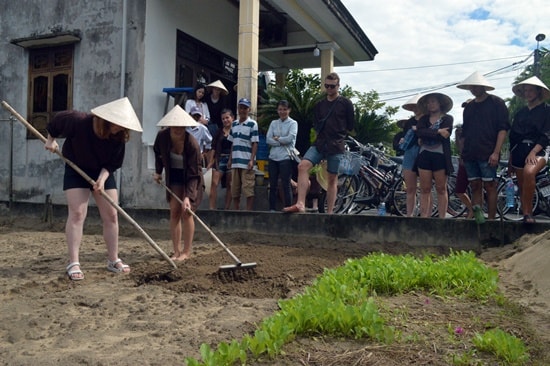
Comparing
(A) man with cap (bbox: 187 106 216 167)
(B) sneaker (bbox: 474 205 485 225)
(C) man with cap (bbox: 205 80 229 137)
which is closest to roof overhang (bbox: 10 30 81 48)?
(C) man with cap (bbox: 205 80 229 137)

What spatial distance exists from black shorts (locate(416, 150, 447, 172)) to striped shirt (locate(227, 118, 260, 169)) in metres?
2.44

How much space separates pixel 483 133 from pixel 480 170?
1.52 ft

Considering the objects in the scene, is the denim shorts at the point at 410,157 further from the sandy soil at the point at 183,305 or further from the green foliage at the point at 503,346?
the green foliage at the point at 503,346

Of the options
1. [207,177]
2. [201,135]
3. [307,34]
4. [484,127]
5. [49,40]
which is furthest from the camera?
[307,34]

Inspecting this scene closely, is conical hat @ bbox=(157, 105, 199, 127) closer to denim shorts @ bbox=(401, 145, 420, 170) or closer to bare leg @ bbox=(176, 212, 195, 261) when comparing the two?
bare leg @ bbox=(176, 212, 195, 261)

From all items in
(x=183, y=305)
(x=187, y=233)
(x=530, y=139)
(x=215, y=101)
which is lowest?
(x=183, y=305)

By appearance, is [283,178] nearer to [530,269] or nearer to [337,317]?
[530,269]

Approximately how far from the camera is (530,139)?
19.6ft

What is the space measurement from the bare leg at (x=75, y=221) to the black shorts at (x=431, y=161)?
4.03m

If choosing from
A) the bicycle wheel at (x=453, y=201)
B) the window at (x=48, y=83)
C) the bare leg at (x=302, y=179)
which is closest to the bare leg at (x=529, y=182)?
the bicycle wheel at (x=453, y=201)

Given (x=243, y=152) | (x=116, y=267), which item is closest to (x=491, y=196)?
(x=243, y=152)

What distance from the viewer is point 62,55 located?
1021cm

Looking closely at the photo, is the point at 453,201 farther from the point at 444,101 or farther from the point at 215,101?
the point at 215,101

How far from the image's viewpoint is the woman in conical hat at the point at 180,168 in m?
5.57
